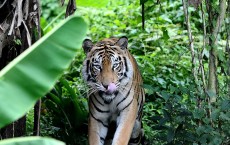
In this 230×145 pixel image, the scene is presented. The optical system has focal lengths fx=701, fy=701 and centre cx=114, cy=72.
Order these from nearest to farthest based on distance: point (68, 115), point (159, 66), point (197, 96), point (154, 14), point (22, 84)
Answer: point (22, 84) < point (197, 96) < point (68, 115) < point (159, 66) < point (154, 14)

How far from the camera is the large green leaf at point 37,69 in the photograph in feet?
9.23

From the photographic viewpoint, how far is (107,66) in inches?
248

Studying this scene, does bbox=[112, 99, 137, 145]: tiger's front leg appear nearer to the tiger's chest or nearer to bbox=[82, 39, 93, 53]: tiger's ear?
the tiger's chest

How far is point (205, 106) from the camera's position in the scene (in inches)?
235

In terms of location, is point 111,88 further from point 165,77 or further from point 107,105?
point 165,77

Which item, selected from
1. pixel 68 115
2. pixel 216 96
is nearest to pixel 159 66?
pixel 68 115

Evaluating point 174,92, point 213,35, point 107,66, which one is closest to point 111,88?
point 107,66

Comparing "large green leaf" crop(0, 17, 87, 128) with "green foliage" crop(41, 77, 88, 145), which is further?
"green foliage" crop(41, 77, 88, 145)

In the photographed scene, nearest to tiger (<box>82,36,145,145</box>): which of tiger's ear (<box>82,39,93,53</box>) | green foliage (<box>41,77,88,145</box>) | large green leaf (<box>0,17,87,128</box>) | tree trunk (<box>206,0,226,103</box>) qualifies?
tiger's ear (<box>82,39,93,53</box>)

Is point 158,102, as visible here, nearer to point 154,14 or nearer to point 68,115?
point 68,115

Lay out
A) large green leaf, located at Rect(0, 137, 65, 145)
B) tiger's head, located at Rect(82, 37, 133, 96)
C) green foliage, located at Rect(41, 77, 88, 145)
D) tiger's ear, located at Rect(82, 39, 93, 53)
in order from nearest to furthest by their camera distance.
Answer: large green leaf, located at Rect(0, 137, 65, 145) → tiger's head, located at Rect(82, 37, 133, 96) → tiger's ear, located at Rect(82, 39, 93, 53) → green foliage, located at Rect(41, 77, 88, 145)

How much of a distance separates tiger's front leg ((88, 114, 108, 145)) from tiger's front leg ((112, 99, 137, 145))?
0.42 feet

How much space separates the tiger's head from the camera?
20.2 ft

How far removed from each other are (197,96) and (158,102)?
1.12 metres
